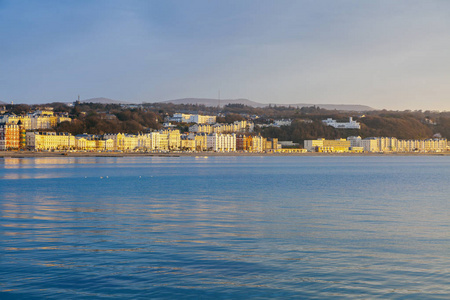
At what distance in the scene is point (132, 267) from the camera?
34.4 feet

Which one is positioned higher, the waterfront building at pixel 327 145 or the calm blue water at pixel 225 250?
the waterfront building at pixel 327 145

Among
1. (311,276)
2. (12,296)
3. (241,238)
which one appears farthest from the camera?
(241,238)

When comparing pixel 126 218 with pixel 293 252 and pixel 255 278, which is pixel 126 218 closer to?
pixel 293 252

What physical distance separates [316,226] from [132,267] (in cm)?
700

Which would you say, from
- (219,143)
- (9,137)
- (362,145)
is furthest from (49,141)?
(362,145)

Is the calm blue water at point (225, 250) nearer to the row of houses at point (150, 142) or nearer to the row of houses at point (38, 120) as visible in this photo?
the row of houses at point (150, 142)

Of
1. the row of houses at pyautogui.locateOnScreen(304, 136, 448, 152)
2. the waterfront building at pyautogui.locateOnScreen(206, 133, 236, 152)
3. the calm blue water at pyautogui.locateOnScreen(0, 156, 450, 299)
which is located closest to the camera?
the calm blue water at pyautogui.locateOnScreen(0, 156, 450, 299)

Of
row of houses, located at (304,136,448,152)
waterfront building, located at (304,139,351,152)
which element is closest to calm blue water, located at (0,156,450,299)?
waterfront building, located at (304,139,351,152)

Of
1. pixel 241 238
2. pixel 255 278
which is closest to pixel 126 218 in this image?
pixel 241 238

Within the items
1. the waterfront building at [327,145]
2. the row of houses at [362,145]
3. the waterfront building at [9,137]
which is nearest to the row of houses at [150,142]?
Answer: the waterfront building at [9,137]

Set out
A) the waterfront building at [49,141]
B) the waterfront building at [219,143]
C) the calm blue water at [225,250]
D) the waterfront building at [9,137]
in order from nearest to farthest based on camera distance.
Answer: the calm blue water at [225,250]
the waterfront building at [9,137]
the waterfront building at [49,141]
the waterfront building at [219,143]

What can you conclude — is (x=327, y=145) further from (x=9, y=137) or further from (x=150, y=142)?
(x=9, y=137)

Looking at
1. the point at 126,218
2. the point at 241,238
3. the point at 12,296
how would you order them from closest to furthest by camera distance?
the point at 12,296 < the point at 241,238 < the point at 126,218

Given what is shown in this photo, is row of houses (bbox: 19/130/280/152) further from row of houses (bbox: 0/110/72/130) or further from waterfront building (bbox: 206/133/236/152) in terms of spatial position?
row of houses (bbox: 0/110/72/130)
